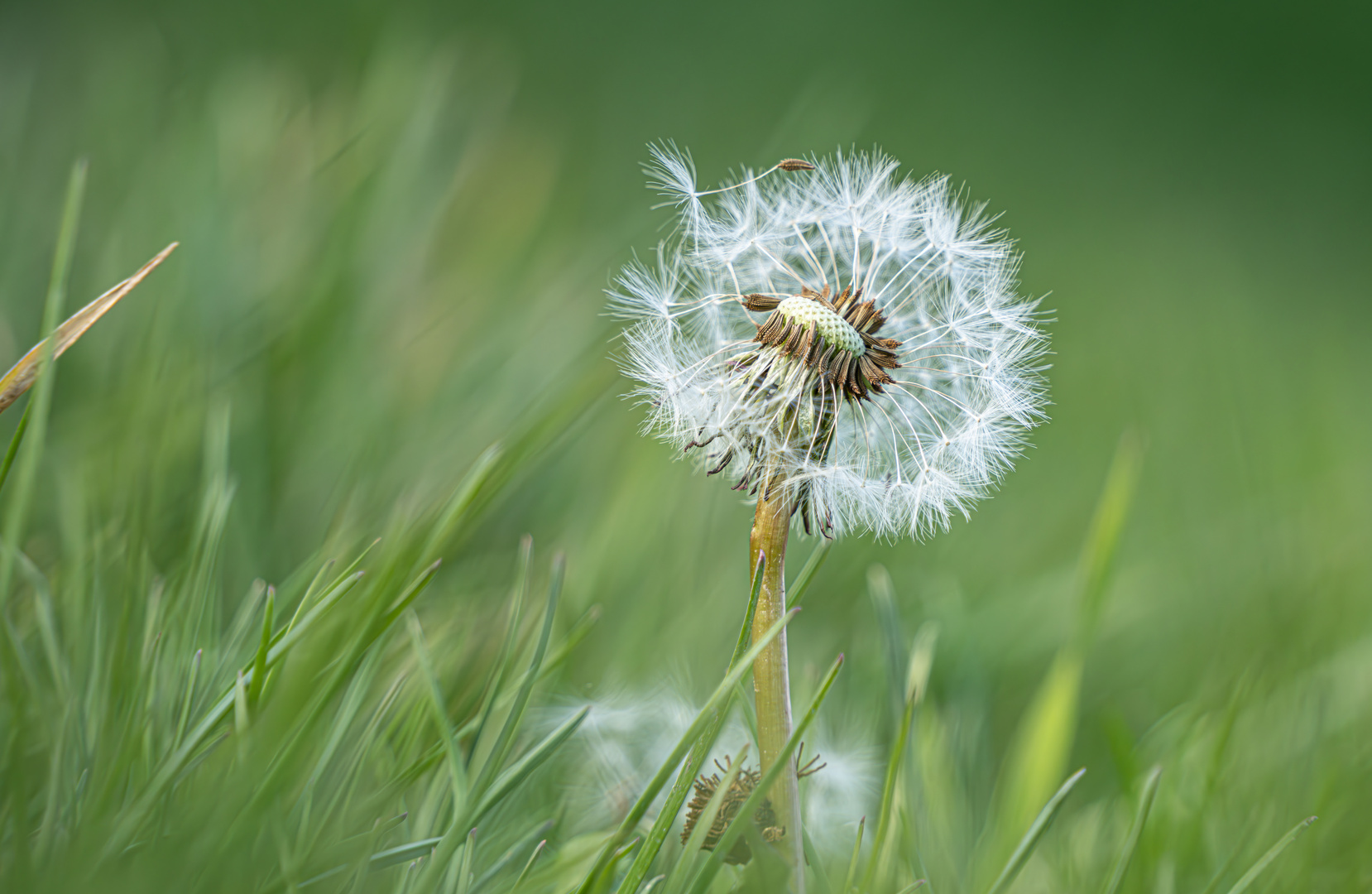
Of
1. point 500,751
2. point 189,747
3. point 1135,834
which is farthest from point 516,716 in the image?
point 1135,834

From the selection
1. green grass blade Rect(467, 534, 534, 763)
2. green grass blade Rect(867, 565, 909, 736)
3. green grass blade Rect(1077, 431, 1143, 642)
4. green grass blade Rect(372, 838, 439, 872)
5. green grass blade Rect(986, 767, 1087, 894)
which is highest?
green grass blade Rect(1077, 431, 1143, 642)

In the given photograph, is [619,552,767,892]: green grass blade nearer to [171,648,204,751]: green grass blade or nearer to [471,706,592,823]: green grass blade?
[471,706,592,823]: green grass blade

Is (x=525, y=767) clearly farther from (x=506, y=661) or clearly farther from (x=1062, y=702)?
(x=1062, y=702)

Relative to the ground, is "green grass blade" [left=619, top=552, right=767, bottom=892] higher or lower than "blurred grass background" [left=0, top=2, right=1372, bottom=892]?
lower

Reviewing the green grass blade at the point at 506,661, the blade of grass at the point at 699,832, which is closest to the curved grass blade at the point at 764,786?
the blade of grass at the point at 699,832

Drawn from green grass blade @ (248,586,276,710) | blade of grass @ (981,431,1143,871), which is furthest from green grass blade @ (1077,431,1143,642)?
green grass blade @ (248,586,276,710)

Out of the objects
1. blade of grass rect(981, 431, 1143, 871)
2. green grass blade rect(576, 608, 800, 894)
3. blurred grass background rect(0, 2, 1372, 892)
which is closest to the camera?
green grass blade rect(576, 608, 800, 894)
